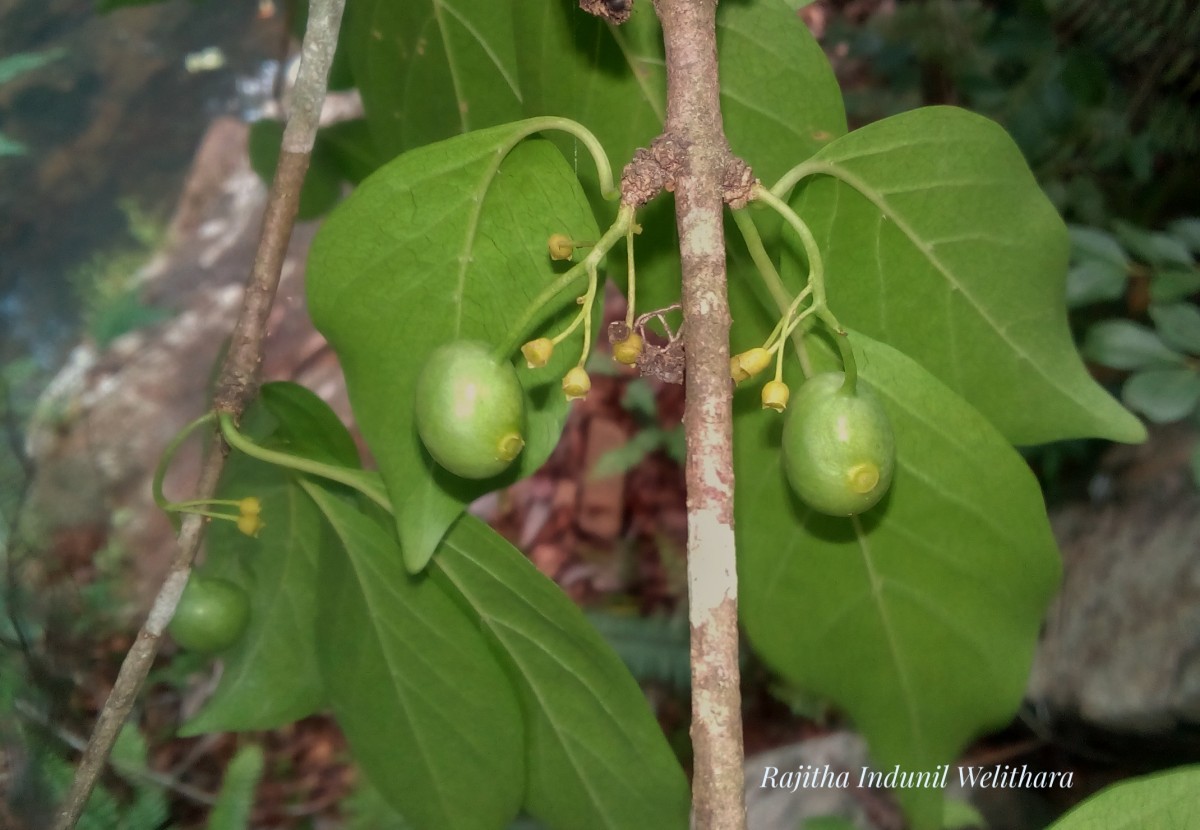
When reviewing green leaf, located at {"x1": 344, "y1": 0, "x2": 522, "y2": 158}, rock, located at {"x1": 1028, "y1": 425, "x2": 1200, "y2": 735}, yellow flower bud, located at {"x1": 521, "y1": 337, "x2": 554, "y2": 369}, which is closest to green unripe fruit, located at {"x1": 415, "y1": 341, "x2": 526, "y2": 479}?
yellow flower bud, located at {"x1": 521, "y1": 337, "x2": 554, "y2": 369}

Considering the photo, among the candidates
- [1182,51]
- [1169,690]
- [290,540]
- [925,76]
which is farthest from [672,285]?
[925,76]

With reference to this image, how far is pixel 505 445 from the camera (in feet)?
2.55

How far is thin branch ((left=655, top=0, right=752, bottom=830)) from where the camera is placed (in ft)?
2.02

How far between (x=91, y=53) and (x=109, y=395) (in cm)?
136

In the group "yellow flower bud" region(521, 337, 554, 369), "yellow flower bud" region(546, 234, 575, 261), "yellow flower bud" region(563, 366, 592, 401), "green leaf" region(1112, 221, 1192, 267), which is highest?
"green leaf" region(1112, 221, 1192, 267)

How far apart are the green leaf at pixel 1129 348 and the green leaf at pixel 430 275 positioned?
1.25 meters

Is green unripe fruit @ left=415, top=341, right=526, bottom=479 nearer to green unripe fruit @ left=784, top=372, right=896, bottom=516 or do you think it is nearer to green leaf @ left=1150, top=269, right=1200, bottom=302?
green unripe fruit @ left=784, top=372, right=896, bottom=516

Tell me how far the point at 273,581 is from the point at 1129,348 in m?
1.57

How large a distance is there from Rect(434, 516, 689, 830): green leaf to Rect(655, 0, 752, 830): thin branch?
0.34 meters

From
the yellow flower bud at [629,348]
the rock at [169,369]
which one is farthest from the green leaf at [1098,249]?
the rock at [169,369]

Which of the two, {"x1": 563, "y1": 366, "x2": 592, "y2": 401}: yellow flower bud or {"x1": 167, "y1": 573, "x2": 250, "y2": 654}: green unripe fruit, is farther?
{"x1": 167, "y1": 573, "x2": 250, "y2": 654}: green unripe fruit

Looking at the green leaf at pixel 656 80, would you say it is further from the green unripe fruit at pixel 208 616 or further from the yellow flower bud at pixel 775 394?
the green unripe fruit at pixel 208 616

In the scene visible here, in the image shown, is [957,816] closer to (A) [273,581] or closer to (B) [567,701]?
(B) [567,701]

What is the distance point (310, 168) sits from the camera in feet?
5.96
